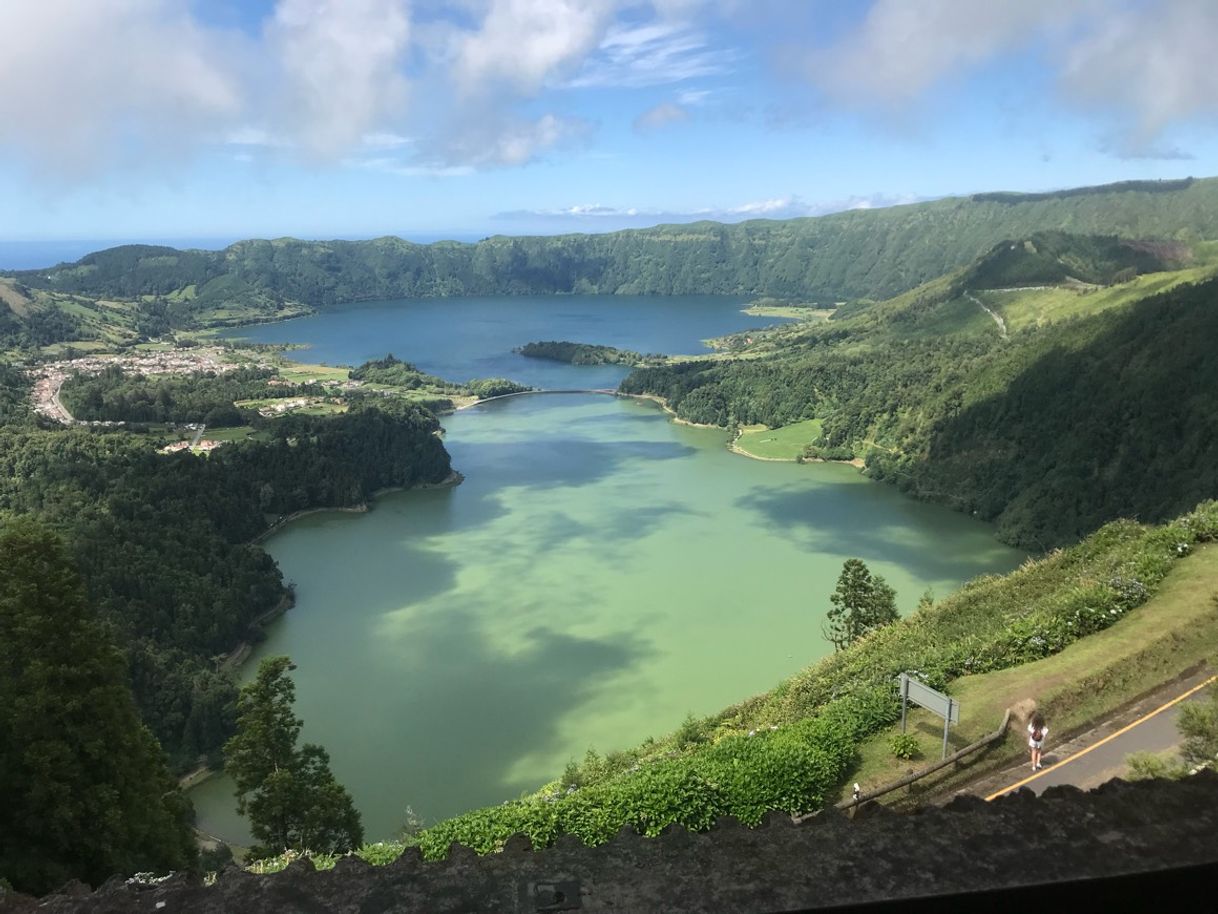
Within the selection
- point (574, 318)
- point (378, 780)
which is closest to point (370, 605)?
point (378, 780)

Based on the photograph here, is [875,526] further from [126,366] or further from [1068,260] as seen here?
[126,366]

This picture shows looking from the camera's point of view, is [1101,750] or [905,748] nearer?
[1101,750]

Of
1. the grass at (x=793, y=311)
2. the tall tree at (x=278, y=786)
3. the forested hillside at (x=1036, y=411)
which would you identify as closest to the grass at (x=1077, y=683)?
the tall tree at (x=278, y=786)

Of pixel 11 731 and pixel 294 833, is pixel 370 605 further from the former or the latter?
pixel 11 731

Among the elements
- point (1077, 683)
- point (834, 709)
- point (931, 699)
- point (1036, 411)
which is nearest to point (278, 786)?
point (834, 709)

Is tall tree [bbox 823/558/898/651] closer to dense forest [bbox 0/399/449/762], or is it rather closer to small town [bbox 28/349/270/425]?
dense forest [bbox 0/399/449/762]

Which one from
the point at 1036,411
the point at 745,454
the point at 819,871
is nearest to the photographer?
the point at 819,871
